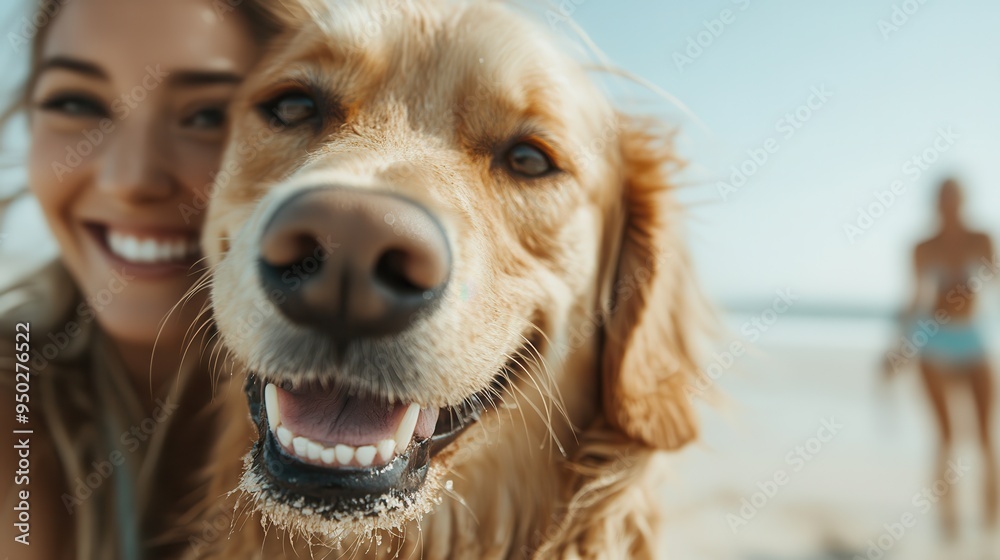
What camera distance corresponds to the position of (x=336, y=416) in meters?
1.53

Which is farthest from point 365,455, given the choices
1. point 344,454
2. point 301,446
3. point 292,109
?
point 292,109

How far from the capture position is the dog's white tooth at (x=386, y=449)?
1.53 m

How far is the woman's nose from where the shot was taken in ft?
6.65

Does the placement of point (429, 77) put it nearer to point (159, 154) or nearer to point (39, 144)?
point (159, 154)

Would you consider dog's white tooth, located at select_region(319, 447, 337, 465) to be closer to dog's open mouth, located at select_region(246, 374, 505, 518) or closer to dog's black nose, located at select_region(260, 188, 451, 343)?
dog's open mouth, located at select_region(246, 374, 505, 518)

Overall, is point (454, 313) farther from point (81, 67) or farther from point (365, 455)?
point (81, 67)

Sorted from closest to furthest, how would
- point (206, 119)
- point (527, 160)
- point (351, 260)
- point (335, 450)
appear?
point (351, 260) → point (335, 450) → point (527, 160) → point (206, 119)

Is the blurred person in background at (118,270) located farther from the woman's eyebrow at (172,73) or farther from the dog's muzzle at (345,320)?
the dog's muzzle at (345,320)

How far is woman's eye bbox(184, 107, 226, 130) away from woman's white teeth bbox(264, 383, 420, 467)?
1.04 m

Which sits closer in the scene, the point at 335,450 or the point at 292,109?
the point at 335,450

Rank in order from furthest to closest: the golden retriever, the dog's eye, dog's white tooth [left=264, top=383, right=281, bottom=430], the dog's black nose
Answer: the dog's eye < dog's white tooth [left=264, top=383, right=281, bottom=430] < the golden retriever < the dog's black nose

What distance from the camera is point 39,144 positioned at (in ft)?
6.89

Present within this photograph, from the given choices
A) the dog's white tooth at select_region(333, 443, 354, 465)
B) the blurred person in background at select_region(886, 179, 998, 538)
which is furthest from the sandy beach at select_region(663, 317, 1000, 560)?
the dog's white tooth at select_region(333, 443, 354, 465)

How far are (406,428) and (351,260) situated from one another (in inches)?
21.6
